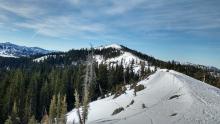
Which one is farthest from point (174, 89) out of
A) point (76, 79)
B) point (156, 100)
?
point (76, 79)

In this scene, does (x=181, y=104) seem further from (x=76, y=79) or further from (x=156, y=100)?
(x=76, y=79)

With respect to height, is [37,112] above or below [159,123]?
below

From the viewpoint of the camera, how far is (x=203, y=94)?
39875mm

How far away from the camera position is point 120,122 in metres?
31.0

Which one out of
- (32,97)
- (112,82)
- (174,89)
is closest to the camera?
(174,89)

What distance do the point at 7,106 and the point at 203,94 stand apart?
194 feet

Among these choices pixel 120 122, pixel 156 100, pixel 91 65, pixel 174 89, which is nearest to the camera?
pixel 120 122

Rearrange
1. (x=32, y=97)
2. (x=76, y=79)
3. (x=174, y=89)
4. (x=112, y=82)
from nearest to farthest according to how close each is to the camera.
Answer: (x=174, y=89), (x=32, y=97), (x=76, y=79), (x=112, y=82)

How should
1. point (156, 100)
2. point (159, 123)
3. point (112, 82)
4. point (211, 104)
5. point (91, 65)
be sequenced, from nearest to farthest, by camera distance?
point (159, 123), point (211, 104), point (91, 65), point (156, 100), point (112, 82)

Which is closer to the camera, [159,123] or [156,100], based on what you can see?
[159,123]

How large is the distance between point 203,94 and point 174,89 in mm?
5200

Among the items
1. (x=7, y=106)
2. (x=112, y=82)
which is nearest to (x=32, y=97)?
(x=7, y=106)

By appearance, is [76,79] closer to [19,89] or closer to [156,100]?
[19,89]

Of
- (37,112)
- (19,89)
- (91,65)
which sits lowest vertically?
(37,112)
